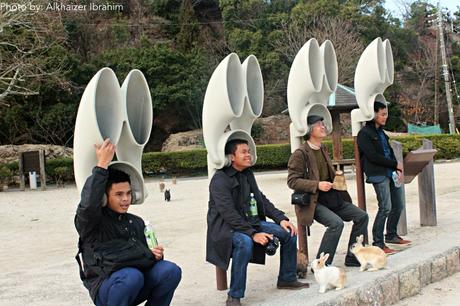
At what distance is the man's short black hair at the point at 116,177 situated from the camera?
317 cm

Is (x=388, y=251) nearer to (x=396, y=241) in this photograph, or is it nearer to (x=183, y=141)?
(x=396, y=241)

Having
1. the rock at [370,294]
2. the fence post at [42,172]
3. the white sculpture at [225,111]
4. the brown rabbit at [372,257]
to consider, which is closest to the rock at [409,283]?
the brown rabbit at [372,257]

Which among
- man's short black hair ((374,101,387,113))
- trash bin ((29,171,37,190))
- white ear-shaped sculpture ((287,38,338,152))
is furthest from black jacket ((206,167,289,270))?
trash bin ((29,171,37,190))

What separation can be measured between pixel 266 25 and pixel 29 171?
62.8 feet

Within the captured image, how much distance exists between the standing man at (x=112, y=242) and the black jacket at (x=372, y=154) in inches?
114

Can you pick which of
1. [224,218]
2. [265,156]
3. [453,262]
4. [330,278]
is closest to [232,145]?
[224,218]

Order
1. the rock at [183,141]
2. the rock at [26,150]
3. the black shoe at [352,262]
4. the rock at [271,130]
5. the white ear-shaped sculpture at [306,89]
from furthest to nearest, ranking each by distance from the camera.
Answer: the rock at [271,130] < the rock at [183,141] < the rock at [26,150] < the white ear-shaped sculpture at [306,89] < the black shoe at [352,262]

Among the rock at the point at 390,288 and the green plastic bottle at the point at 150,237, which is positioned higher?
the green plastic bottle at the point at 150,237

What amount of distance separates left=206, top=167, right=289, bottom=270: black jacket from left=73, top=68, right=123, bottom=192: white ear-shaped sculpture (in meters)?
0.94

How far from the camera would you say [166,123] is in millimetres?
31156

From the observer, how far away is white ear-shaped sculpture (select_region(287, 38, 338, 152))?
202 inches

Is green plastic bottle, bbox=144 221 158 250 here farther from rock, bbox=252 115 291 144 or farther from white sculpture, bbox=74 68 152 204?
rock, bbox=252 115 291 144

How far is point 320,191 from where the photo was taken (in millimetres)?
4684

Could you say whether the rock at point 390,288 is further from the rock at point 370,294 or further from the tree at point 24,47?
the tree at point 24,47
